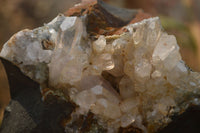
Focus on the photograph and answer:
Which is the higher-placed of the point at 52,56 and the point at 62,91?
the point at 52,56

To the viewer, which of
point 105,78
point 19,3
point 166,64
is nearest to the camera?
point 166,64

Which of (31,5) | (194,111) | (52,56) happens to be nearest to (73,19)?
(52,56)

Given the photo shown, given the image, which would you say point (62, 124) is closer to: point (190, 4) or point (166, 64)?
point (166, 64)

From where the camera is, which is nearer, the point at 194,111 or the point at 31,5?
the point at 194,111

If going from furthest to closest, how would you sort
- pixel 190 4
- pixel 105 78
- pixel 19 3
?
pixel 190 4
pixel 19 3
pixel 105 78
